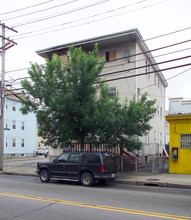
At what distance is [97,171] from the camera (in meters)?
11.4

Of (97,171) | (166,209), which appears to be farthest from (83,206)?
(97,171)

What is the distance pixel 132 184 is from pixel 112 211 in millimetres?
5889

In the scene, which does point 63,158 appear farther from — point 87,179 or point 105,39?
point 105,39

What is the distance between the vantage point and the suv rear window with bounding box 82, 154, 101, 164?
38.3 feet

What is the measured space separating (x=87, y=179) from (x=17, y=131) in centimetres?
2995

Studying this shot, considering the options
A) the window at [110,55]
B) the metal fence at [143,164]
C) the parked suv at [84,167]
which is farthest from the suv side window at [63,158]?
the window at [110,55]

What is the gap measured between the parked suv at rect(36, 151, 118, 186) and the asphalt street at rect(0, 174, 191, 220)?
1.62m

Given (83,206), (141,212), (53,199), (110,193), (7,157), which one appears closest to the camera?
(141,212)

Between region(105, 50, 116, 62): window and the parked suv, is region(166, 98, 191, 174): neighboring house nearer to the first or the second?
the parked suv

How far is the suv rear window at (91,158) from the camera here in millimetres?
11669

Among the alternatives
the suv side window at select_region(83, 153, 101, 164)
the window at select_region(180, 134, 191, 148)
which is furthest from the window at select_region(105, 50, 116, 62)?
the suv side window at select_region(83, 153, 101, 164)

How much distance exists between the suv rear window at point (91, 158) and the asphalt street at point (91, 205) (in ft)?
6.45

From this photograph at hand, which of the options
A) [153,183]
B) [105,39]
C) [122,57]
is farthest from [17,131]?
[153,183]

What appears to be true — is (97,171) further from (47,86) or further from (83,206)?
(47,86)
